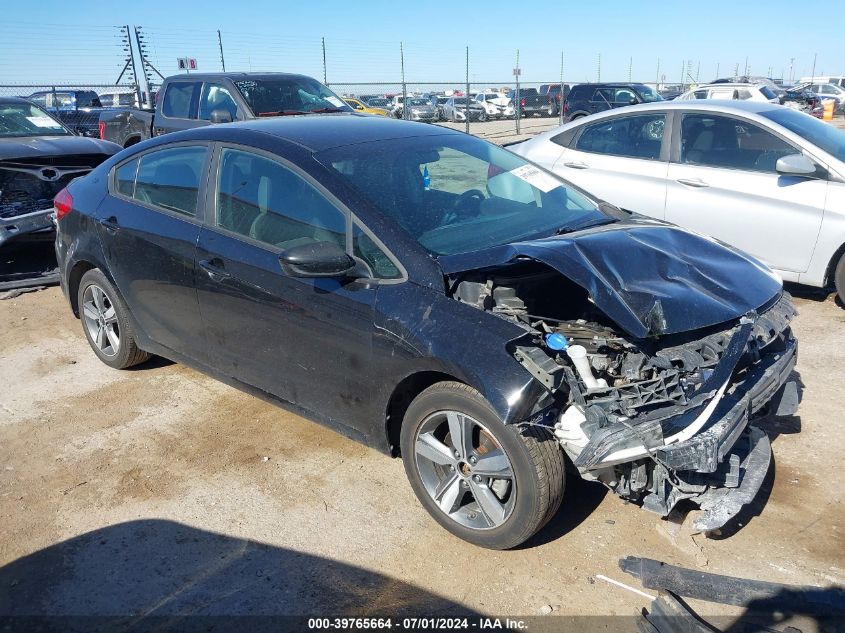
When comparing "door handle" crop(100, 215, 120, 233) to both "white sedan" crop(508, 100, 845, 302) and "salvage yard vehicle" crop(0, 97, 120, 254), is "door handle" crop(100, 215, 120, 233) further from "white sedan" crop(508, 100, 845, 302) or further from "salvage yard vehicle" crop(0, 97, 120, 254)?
"white sedan" crop(508, 100, 845, 302)

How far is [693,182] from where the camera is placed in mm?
6441

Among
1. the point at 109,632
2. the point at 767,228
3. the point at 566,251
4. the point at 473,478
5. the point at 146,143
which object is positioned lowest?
the point at 109,632

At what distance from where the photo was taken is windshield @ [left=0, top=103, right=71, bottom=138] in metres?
8.51

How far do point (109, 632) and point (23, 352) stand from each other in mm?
3706

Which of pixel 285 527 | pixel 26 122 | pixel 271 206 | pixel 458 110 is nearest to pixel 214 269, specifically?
pixel 271 206

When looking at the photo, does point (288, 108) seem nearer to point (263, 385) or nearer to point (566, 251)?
point (263, 385)

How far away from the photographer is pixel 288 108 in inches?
399

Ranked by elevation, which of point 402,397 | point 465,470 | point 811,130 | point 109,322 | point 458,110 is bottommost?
point 465,470

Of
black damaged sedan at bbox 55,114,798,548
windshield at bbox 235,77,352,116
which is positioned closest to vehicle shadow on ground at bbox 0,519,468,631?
black damaged sedan at bbox 55,114,798,548

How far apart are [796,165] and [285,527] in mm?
4826

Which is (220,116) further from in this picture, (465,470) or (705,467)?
(705,467)

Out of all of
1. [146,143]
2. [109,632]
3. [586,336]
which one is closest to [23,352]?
[146,143]

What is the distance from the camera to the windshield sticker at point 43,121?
8.83 m

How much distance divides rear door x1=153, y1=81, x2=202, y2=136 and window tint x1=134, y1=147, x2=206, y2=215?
6061 mm
